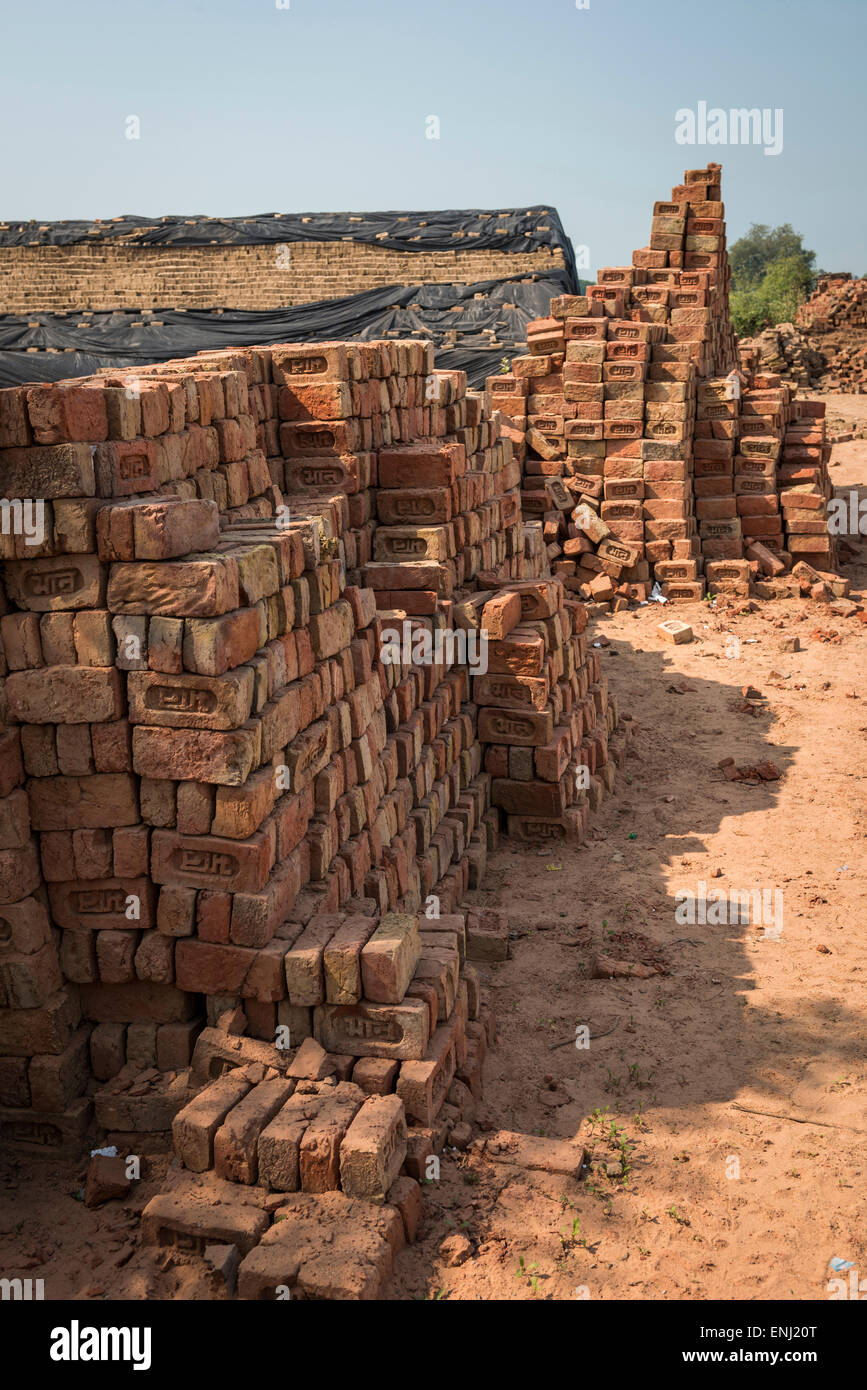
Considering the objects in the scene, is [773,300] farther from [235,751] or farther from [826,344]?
[235,751]

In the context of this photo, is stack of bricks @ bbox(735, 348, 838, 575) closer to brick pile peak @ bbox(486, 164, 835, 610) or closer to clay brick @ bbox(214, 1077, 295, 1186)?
brick pile peak @ bbox(486, 164, 835, 610)

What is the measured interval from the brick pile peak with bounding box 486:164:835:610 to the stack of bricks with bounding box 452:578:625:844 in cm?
636

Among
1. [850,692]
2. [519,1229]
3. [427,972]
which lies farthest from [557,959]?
[850,692]

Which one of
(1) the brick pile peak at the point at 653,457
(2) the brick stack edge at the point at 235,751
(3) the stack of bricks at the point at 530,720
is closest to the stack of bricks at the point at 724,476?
(1) the brick pile peak at the point at 653,457

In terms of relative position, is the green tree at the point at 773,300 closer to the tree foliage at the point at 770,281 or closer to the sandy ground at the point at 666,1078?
the tree foliage at the point at 770,281

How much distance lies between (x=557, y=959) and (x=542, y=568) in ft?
23.4

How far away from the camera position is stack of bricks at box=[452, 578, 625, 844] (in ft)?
31.6

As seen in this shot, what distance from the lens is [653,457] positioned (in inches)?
658

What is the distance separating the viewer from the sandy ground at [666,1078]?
5.10 metres

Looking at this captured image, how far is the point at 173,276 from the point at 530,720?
2357 cm

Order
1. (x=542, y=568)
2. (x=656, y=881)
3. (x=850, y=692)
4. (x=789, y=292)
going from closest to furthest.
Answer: (x=656, y=881), (x=850, y=692), (x=542, y=568), (x=789, y=292)

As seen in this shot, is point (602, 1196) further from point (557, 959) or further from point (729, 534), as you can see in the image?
point (729, 534)

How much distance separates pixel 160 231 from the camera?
2956cm

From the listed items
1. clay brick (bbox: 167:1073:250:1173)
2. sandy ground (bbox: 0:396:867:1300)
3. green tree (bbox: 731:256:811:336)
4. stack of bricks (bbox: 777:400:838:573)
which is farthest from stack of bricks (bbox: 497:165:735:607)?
green tree (bbox: 731:256:811:336)
